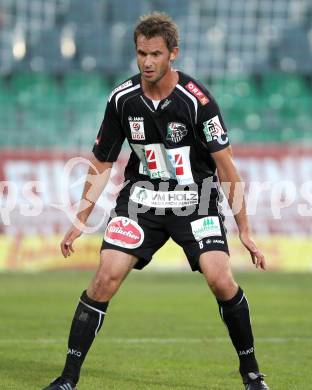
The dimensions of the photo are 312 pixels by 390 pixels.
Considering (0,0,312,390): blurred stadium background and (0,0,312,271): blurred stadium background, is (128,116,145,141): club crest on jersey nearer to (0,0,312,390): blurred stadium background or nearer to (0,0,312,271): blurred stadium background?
(0,0,312,390): blurred stadium background

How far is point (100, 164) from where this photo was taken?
7.05m

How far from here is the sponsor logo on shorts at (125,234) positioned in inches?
265

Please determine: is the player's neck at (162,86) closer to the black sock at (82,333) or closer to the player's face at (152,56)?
the player's face at (152,56)

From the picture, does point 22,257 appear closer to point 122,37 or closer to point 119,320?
point 122,37

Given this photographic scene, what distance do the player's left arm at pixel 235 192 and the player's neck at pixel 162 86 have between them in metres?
0.53

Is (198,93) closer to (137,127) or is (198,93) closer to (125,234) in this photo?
(137,127)

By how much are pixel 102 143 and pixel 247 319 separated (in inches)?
62.3

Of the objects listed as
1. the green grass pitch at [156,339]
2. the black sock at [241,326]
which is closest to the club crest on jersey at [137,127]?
the black sock at [241,326]

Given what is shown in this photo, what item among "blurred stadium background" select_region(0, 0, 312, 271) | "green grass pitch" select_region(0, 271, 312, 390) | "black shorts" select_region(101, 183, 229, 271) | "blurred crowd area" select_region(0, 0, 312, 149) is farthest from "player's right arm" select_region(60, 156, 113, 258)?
"blurred crowd area" select_region(0, 0, 312, 149)

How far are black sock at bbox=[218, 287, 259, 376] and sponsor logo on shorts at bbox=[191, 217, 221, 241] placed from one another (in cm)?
44

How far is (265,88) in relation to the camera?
82.8 feet

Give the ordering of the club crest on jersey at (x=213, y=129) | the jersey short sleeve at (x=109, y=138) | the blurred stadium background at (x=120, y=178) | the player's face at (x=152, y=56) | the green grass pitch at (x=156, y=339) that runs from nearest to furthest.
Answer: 1. the player's face at (x=152, y=56)
2. the club crest on jersey at (x=213, y=129)
3. the jersey short sleeve at (x=109, y=138)
4. the green grass pitch at (x=156, y=339)
5. the blurred stadium background at (x=120, y=178)

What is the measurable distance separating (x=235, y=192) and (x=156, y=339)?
139 inches

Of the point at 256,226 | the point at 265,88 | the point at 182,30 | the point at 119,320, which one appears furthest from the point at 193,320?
the point at 182,30
